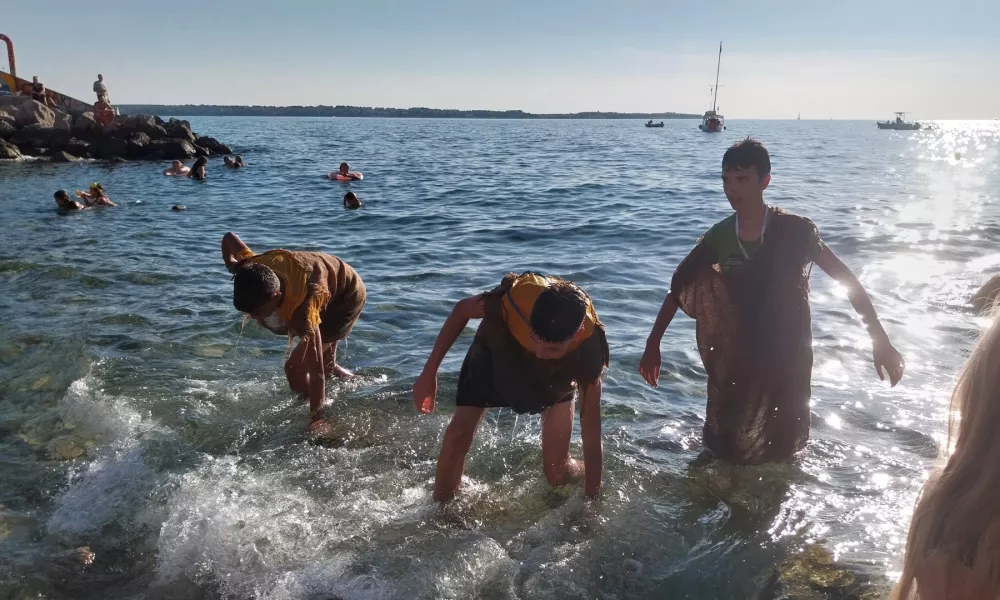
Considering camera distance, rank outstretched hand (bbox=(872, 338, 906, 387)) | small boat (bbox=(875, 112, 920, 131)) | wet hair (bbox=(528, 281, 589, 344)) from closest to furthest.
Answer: wet hair (bbox=(528, 281, 589, 344)), outstretched hand (bbox=(872, 338, 906, 387)), small boat (bbox=(875, 112, 920, 131))

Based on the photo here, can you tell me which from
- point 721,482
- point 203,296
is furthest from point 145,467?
point 203,296

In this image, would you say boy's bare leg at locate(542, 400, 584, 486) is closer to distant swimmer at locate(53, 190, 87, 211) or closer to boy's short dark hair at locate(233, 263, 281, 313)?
boy's short dark hair at locate(233, 263, 281, 313)

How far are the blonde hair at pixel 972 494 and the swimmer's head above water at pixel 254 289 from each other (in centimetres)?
372

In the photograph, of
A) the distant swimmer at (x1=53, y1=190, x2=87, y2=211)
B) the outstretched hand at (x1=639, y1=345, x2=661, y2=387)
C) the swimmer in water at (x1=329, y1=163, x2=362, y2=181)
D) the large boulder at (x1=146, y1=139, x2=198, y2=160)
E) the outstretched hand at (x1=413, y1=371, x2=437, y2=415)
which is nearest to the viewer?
the outstretched hand at (x1=413, y1=371, x2=437, y2=415)

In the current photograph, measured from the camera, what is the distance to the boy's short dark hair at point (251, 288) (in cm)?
429

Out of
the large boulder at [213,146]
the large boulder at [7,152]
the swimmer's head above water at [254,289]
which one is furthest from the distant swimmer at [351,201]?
the large boulder at [213,146]

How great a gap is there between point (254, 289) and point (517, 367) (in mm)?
1708

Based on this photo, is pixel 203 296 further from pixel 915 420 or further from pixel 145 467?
pixel 915 420

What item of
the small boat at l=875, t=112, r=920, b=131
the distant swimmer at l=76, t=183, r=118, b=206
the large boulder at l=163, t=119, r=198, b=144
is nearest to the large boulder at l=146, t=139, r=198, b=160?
the large boulder at l=163, t=119, r=198, b=144

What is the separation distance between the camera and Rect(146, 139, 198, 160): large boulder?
3472 cm

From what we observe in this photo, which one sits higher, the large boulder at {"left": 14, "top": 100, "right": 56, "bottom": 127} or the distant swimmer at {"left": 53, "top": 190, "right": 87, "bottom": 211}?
the large boulder at {"left": 14, "top": 100, "right": 56, "bottom": 127}

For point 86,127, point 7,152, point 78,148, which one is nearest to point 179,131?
point 86,127

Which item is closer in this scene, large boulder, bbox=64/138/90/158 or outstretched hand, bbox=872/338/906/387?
outstretched hand, bbox=872/338/906/387

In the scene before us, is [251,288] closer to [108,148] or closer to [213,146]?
[108,148]
